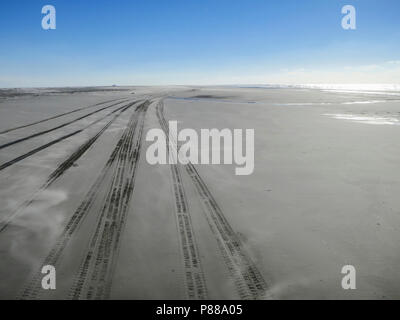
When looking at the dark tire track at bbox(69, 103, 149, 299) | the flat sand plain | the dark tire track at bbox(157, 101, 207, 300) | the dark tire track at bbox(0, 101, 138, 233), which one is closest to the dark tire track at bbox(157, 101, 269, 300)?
the flat sand plain

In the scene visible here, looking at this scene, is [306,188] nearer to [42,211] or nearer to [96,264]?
[96,264]

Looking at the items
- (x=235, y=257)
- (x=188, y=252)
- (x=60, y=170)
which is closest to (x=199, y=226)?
(x=188, y=252)

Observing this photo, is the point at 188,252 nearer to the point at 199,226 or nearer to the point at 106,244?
the point at 199,226

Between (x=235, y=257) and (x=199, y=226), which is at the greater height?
(x=199, y=226)

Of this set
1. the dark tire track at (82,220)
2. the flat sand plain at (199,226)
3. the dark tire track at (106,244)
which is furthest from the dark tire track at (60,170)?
the dark tire track at (106,244)

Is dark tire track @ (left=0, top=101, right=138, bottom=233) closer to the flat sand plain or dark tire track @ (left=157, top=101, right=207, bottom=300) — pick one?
the flat sand plain
